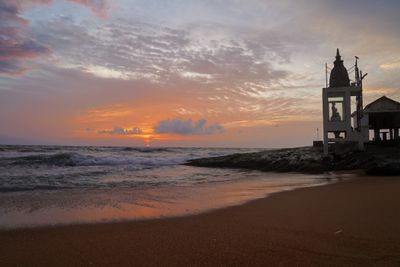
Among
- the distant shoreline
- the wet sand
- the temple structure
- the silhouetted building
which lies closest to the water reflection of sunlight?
the wet sand

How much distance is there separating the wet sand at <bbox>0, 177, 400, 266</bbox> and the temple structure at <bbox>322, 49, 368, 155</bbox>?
15867 mm

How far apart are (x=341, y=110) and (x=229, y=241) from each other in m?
19.7

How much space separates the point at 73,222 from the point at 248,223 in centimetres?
301

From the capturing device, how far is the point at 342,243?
4.47 meters

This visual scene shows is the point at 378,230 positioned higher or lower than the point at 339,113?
lower

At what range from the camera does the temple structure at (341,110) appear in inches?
862

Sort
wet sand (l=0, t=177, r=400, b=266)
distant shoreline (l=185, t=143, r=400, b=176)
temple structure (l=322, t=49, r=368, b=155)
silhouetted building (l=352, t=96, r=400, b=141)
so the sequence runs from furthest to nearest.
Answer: silhouetted building (l=352, t=96, r=400, b=141)
temple structure (l=322, t=49, r=368, b=155)
distant shoreline (l=185, t=143, r=400, b=176)
wet sand (l=0, t=177, r=400, b=266)

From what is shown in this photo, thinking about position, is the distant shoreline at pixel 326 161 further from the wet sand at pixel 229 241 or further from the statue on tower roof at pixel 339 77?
the wet sand at pixel 229 241

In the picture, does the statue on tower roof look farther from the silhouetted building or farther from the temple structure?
the silhouetted building

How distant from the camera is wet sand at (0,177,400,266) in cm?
395

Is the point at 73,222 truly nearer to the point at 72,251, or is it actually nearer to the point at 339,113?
the point at 72,251

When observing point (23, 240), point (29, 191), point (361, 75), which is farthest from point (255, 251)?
point (361, 75)

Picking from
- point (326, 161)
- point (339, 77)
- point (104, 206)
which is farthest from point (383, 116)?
point (104, 206)

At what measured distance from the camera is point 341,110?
22.1 m
